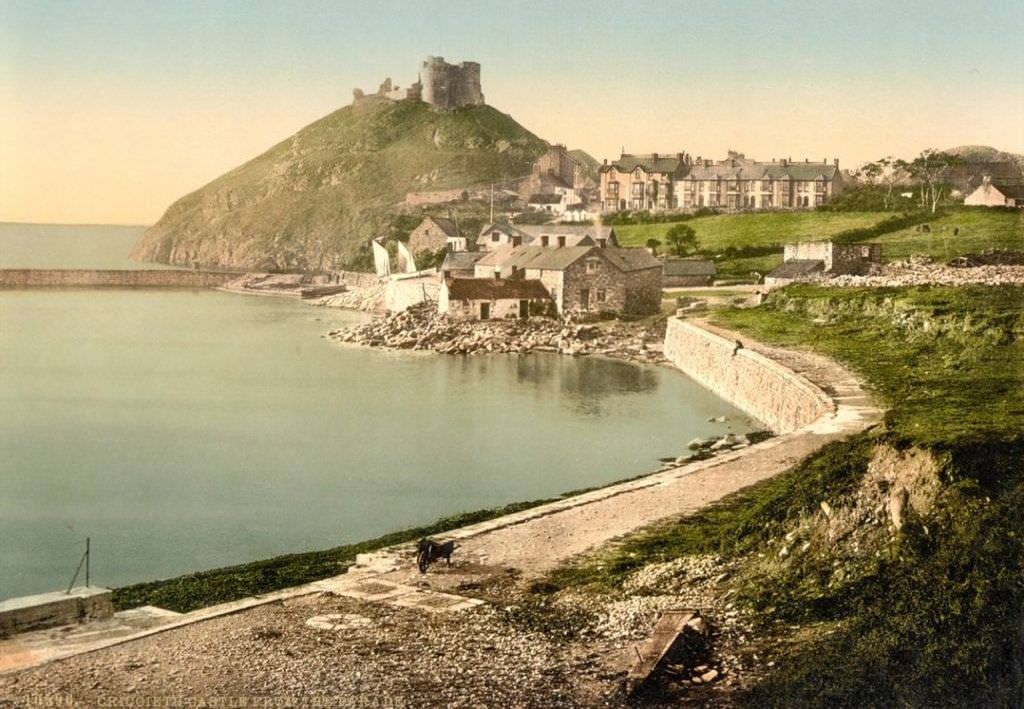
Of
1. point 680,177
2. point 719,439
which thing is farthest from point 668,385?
point 680,177

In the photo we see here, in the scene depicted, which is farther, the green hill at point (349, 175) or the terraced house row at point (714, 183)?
the green hill at point (349, 175)

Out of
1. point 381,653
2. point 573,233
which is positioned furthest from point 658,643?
point 573,233

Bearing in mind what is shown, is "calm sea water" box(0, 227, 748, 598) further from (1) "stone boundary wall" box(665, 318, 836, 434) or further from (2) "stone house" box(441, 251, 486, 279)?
(2) "stone house" box(441, 251, 486, 279)

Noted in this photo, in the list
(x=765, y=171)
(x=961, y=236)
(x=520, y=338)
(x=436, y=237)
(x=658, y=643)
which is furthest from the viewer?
(x=765, y=171)

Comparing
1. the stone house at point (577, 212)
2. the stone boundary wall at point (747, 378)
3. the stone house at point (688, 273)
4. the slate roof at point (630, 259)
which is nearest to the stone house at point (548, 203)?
the stone house at point (577, 212)

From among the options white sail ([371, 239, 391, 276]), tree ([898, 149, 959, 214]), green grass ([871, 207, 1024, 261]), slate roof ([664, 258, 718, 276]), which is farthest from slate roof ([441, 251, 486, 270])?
tree ([898, 149, 959, 214])

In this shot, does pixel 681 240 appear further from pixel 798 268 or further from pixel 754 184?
pixel 754 184

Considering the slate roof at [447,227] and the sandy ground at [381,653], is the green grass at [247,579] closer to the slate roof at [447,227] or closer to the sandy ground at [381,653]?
the sandy ground at [381,653]
